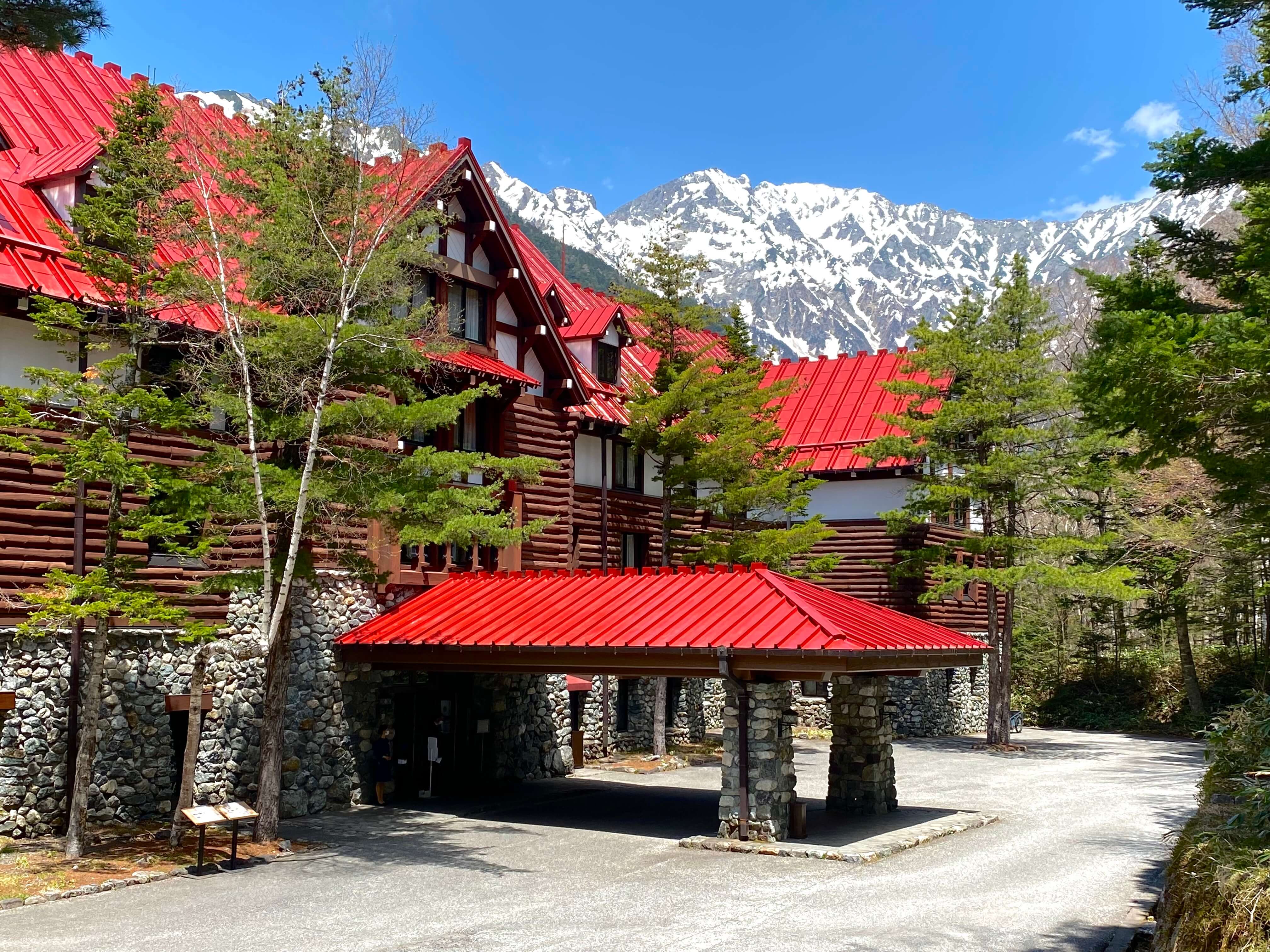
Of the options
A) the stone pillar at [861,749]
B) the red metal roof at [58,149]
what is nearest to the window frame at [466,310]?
the red metal roof at [58,149]

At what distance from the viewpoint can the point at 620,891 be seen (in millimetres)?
13719

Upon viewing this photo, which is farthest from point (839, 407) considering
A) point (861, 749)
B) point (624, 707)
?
point (861, 749)

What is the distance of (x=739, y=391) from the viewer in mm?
27047

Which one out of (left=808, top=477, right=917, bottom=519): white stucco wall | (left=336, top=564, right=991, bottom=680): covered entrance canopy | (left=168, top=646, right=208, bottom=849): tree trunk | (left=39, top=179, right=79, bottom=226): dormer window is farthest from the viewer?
(left=808, top=477, right=917, bottom=519): white stucco wall

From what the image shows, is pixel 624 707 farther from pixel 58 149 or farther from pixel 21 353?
pixel 58 149

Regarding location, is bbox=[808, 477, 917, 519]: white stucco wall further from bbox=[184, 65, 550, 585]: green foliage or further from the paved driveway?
bbox=[184, 65, 550, 585]: green foliage

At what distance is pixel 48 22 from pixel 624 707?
74.6 ft

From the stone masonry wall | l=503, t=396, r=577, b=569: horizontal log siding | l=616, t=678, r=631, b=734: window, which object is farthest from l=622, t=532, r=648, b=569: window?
the stone masonry wall

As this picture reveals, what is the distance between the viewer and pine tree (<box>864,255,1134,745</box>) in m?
30.8

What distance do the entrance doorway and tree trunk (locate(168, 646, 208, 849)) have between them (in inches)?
223

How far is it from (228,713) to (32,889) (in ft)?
19.0

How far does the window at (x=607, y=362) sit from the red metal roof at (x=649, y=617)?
9.02 meters

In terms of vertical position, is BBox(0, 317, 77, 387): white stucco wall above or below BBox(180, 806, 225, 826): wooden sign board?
above

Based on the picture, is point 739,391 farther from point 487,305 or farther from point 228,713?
point 228,713
